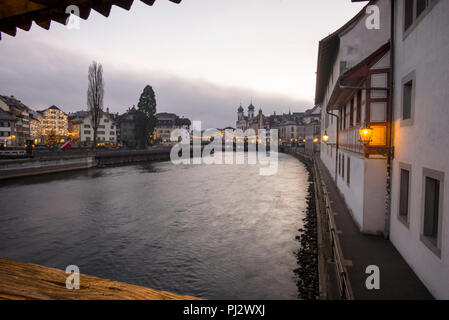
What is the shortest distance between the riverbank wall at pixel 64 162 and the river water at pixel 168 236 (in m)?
6.70

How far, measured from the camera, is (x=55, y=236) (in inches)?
554

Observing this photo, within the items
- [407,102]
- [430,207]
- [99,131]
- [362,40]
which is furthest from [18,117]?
[430,207]

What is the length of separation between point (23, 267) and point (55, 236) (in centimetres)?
1234

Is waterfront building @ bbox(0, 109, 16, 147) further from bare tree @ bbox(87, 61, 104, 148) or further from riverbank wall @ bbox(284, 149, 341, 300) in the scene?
riverbank wall @ bbox(284, 149, 341, 300)

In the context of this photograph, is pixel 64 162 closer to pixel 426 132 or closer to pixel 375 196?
pixel 375 196

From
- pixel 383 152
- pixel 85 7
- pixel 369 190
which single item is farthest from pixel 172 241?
pixel 85 7

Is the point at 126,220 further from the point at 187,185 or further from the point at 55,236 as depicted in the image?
the point at 187,185

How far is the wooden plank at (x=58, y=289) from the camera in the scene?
2561 millimetres

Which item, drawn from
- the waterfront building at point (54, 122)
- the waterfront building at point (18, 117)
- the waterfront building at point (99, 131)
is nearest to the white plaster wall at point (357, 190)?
the waterfront building at point (18, 117)

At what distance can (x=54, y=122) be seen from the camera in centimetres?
9519

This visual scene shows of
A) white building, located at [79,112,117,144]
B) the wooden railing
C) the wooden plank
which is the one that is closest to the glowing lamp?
the wooden railing

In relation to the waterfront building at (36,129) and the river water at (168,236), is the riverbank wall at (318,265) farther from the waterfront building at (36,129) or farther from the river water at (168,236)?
the waterfront building at (36,129)

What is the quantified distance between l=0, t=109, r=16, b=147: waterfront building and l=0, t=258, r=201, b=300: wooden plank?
73094mm

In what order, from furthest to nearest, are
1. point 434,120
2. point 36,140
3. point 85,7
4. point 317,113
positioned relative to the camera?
1. point 36,140
2. point 317,113
3. point 434,120
4. point 85,7
